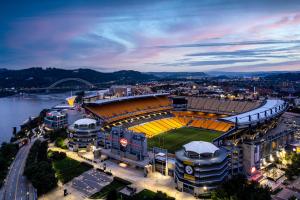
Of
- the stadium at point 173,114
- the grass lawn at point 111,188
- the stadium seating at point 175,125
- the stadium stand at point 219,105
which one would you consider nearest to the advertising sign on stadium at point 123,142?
the grass lawn at point 111,188

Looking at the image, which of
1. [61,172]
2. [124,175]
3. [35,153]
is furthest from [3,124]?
[124,175]

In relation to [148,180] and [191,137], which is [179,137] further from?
[148,180]

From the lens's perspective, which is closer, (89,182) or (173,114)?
(89,182)

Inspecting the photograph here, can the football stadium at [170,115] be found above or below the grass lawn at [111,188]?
above

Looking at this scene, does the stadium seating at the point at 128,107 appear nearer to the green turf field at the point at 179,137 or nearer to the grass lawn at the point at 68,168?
the green turf field at the point at 179,137

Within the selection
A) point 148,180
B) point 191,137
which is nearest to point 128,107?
point 191,137
